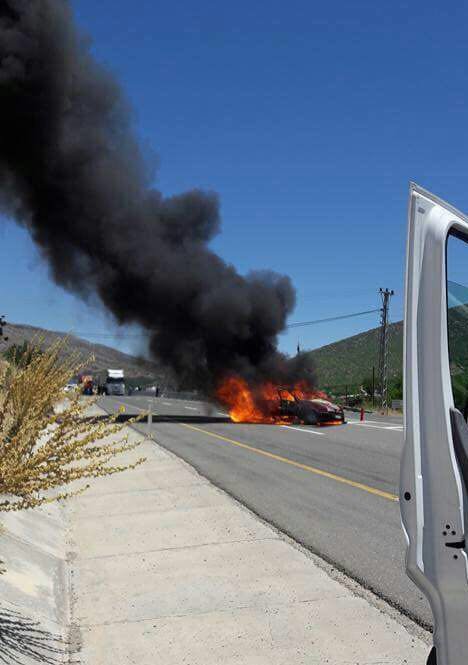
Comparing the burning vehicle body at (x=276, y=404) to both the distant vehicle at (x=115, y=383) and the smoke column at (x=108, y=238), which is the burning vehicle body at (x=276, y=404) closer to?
the smoke column at (x=108, y=238)

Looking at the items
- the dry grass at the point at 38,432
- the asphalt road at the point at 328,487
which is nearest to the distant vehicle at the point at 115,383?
the asphalt road at the point at 328,487

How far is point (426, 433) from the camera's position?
2520 millimetres

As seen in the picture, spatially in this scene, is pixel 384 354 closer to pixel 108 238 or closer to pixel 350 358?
pixel 108 238

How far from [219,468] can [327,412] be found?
12.4 m

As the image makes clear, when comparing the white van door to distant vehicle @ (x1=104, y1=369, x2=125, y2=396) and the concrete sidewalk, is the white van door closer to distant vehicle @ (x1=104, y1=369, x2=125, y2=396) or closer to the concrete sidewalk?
the concrete sidewalk

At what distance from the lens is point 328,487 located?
10523mm

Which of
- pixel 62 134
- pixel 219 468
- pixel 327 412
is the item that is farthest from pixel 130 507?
pixel 62 134

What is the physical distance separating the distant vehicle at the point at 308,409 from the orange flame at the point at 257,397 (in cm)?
6

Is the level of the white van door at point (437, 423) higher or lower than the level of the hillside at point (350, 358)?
lower

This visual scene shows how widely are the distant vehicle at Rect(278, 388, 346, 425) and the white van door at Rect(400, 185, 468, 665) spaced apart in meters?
22.3

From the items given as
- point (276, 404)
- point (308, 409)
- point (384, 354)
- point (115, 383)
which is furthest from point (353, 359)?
point (308, 409)

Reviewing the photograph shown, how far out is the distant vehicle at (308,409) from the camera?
81.6 feet

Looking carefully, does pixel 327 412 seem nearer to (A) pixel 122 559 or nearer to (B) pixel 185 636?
(A) pixel 122 559

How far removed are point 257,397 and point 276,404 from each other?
166 centimetres
